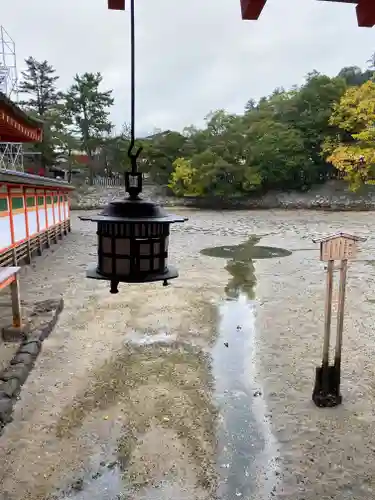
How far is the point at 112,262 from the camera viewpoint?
2645mm

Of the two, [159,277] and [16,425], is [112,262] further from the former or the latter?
[16,425]

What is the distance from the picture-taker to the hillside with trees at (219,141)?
1108 inches

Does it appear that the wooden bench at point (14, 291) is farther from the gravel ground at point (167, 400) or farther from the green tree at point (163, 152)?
the green tree at point (163, 152)

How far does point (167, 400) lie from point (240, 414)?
907mm

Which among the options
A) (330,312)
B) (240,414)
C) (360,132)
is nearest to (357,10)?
(330,312)

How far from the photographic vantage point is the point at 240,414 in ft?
14.8

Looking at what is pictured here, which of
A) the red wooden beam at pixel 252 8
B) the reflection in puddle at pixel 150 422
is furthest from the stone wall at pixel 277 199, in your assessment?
the red wooden beam at pixel 252 8

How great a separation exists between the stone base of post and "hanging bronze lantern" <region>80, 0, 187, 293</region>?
2.94 m

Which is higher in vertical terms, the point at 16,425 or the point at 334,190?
the point at 334,190

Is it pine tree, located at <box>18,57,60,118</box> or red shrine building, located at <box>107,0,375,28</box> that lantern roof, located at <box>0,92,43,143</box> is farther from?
pine tree, located at <box>18,57,60,118</box>

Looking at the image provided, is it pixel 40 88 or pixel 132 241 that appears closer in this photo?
pixel 132 241

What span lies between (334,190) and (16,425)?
99.5ft

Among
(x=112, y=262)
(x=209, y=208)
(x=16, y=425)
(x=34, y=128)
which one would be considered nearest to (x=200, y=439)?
(x=16, y=425)

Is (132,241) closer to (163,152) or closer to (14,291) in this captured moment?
(14,291)
